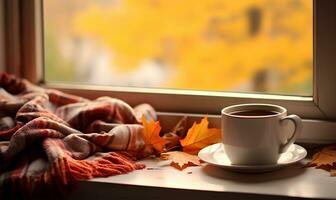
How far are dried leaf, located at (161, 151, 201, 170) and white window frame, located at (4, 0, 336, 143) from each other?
0.11 m

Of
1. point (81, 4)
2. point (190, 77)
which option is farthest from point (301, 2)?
point (81, 4)

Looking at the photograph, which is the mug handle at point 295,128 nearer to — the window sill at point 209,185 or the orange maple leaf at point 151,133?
the window sill at point 209,185

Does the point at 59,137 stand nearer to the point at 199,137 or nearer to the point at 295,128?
the point at 199,137

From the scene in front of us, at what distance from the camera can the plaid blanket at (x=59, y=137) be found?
3.79ft

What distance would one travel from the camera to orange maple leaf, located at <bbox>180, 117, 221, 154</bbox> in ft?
4.31

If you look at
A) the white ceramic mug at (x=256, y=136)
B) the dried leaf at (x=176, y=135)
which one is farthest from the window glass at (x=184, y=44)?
the white ceramic mug at (x=256, y=136)

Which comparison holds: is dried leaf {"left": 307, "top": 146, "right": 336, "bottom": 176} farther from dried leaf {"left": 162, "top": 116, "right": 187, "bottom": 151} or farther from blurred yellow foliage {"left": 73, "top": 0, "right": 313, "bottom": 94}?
dried leaf {"left": 162, "top": 116, "right": 187, "bottom": 151}

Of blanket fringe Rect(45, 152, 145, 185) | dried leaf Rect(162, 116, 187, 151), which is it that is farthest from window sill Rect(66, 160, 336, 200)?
dried leaf Rect(162, 116, 187, 151)

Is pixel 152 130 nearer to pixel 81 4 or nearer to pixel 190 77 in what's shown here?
pixel 190 77

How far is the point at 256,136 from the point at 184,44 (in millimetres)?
382

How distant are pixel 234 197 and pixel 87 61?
58 centimetres

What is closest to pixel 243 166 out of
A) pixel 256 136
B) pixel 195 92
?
pixel 256 136

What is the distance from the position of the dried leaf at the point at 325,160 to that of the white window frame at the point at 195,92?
5 centimetres

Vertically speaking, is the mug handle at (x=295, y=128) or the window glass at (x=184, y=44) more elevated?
the window glass at (x=184, y=44)
